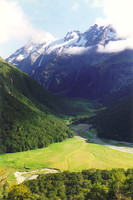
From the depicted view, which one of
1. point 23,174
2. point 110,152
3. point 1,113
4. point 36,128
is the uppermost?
point 1,113

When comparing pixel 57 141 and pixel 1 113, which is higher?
pixel 1 113

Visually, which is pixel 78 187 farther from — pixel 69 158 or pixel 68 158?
pixel 68 158

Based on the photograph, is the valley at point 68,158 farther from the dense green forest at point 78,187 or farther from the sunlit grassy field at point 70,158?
the dense green forest at point 78,187

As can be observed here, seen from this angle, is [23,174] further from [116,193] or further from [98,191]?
[116,193]

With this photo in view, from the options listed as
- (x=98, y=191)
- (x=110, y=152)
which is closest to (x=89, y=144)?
(x=110, y=152)

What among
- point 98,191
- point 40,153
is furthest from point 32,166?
point 98,191

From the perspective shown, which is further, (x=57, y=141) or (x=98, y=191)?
Answer: (x=57, y=141)

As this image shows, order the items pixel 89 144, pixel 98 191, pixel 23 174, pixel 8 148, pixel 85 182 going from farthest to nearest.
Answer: pixel 89 144, pixel 8 148, pixel 23 174, pixel 85 182, pixel 98 191

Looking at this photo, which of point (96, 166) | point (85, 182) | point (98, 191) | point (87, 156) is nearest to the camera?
point (98, 191)
